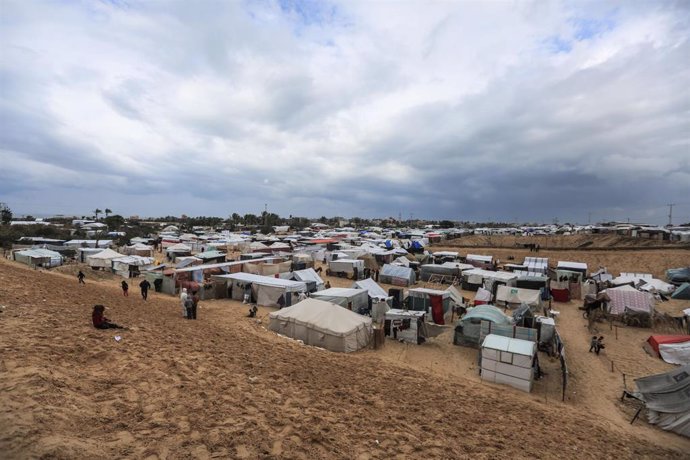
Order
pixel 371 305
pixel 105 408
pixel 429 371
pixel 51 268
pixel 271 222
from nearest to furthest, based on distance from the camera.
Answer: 1. pixel 105 408
2. pixel 429 371
3. pixel 371 305
4. pixel 51 268
5. pixel 271 222

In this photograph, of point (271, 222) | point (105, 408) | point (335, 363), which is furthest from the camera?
point (271, 222)

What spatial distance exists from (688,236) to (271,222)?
11701cm

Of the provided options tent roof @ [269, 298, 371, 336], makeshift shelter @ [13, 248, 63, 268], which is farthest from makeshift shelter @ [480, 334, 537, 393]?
makeshift shelter @ [13, 248, 63, 268]

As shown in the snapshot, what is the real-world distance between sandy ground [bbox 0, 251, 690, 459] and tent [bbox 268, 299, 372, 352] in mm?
892

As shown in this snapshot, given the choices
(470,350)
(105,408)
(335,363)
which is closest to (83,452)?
(105,408)

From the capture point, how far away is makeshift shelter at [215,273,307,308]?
22.7m

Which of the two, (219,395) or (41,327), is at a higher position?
(41,327)

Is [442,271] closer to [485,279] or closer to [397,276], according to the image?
[397,276]

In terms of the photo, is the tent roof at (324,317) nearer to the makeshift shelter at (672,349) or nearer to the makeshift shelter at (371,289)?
the makeshift shelter at (371,289)

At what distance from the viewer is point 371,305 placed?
20938mm

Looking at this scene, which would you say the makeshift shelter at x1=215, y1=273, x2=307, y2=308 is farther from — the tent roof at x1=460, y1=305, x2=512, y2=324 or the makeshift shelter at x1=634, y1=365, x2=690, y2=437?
the makeshift shelter at x1=634, y1=365, x2=690, y2=437

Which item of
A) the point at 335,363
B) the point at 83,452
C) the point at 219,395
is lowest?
the point at 335,363

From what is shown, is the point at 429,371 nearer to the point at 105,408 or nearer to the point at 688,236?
the point at 105,408

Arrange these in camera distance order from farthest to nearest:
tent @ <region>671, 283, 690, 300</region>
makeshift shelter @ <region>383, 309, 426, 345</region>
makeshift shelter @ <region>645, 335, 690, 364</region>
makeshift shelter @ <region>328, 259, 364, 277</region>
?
makeshift shelter @ <region>328, 259, 364, 277</region> < tent @ <region>671, 283, 690, 300</region> < makeshift shelter @ <region>383, 309, 426, 345</region> < makeshift shelter @ <region>645, 335, 690, 364</region>
